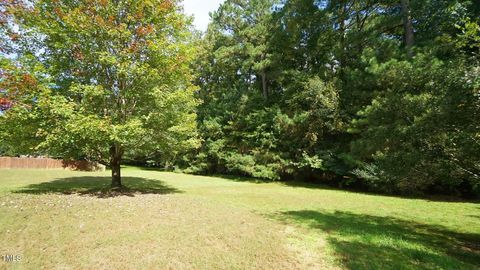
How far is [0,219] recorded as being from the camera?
255 inches

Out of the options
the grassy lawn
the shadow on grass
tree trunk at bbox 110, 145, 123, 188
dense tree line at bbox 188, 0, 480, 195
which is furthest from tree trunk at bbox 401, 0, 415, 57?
tree trunk at bbox 110, 145, 123, 188

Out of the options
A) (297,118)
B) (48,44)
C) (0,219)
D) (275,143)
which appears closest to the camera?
(0,219)

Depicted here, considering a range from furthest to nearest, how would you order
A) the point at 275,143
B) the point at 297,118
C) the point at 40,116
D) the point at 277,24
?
the point at 277,24 < the point at 275,143 < the point at 297,118 < the point at 40,116

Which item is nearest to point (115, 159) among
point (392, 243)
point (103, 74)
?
point (103, 74)

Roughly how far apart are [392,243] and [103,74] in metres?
11.9

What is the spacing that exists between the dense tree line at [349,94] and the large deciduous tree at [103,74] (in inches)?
333

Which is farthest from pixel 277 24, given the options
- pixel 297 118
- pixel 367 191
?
pixel 367 191

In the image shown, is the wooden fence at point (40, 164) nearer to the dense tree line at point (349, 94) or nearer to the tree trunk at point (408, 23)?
the dense tree line at point (349, 94)

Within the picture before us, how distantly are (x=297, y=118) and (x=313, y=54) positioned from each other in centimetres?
699

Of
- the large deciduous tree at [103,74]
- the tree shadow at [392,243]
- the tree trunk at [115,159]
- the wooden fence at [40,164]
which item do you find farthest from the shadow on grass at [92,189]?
the wooden fence at [40,164]

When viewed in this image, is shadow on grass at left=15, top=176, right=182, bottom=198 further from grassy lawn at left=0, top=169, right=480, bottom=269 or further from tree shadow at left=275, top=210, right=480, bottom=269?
tree shadow at left=275, top=210, right=480, bottom=269

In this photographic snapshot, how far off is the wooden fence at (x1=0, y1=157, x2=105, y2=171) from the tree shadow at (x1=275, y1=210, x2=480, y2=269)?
83.6 ft

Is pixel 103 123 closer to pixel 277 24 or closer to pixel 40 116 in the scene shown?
pixel 40 116

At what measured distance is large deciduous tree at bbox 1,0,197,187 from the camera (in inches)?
372
